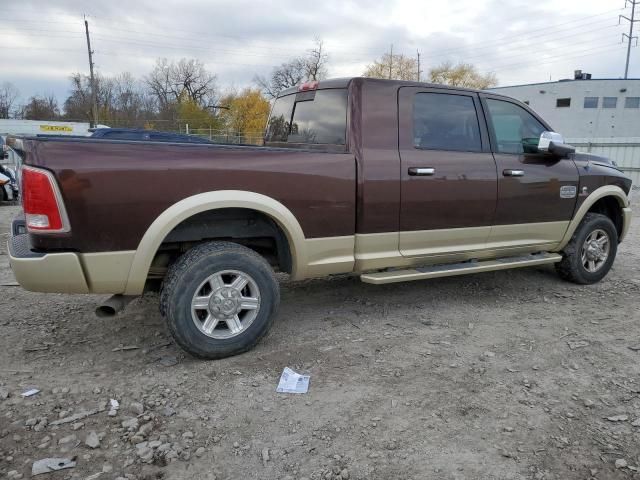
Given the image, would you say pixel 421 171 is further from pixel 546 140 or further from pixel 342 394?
pixel 342 394

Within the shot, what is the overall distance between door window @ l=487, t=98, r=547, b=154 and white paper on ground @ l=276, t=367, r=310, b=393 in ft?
9.12

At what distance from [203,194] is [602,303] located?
156 inches

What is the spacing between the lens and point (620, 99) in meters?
38.0

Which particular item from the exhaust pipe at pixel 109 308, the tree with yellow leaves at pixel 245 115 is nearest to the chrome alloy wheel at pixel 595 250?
the exhaust pipe at pixel 109 308

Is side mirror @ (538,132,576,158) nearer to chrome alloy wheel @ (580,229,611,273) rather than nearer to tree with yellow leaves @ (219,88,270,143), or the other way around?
chrome alloy wheel @ (580,229,611,273)

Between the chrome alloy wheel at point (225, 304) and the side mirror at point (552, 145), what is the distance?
298 cm

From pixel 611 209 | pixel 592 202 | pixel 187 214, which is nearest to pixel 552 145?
pixel 592 202

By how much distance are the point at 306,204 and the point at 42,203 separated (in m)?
1.68

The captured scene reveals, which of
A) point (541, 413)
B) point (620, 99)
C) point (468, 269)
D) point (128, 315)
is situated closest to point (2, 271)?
point (128, 315)

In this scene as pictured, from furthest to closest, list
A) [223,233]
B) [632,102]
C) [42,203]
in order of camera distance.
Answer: [632,102], [223,233], [42,203]

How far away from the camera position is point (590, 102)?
3862cm

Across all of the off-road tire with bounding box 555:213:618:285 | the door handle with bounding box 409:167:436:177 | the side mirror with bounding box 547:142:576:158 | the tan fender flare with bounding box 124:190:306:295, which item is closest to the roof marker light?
the door handle with bounding box 409:167:436:177

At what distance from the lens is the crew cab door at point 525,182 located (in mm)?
4555

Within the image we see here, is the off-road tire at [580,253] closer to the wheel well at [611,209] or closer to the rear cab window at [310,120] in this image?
the wheel well at [611,209]
